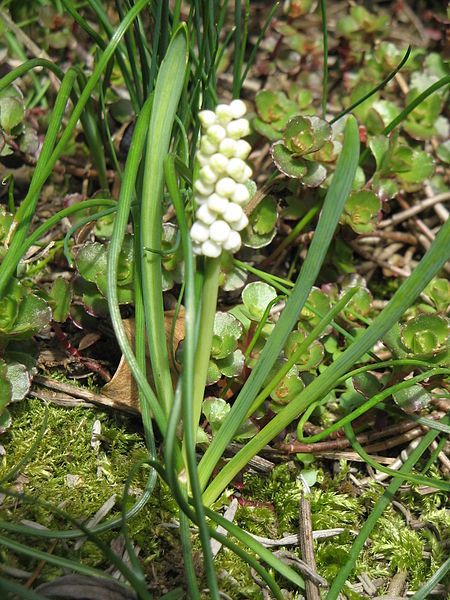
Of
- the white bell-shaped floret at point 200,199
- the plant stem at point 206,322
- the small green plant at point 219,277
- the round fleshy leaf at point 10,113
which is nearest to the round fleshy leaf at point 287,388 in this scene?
the small green plant at point 219,277

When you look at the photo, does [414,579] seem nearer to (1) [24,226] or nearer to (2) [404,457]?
(2) [404,457]

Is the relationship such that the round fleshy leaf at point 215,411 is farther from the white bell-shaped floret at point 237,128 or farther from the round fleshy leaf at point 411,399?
the white bell-shaped floret at point 237,128

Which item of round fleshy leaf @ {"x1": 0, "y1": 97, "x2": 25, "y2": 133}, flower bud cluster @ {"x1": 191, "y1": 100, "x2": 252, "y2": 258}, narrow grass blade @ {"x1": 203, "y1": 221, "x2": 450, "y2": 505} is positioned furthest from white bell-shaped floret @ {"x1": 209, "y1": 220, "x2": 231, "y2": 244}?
round fleshy leaf @ {"x1": 0, "y1": 97, "x2": 25, "y2": 133}

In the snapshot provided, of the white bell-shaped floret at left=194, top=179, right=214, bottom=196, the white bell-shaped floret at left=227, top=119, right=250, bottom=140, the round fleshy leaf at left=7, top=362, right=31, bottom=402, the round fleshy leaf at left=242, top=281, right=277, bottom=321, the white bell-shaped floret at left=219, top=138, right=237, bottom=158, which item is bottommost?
the round fleshy leaf at left=242, top=281, right=277, bottom=321

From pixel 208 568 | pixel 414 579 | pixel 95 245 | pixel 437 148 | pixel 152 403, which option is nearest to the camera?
pixel 208 568

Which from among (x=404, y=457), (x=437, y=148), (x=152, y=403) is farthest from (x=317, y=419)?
(x=437, y=148)

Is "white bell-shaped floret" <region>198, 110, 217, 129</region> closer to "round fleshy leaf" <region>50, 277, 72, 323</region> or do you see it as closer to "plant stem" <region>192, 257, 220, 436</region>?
"plant stem" <region>192, 257, 220, 436</region>

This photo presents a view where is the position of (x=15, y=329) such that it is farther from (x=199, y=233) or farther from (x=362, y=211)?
(x=362, y=211)
